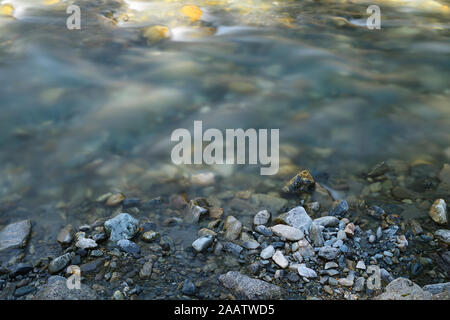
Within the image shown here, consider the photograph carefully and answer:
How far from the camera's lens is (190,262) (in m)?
2.89

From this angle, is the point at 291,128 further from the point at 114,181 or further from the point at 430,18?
the point at 430,18

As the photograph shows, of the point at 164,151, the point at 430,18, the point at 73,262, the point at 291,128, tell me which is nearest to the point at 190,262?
the point at 73,262

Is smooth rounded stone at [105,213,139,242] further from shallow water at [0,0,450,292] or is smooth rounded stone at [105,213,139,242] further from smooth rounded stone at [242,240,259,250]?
smooth rounded stone at [242,240,259,250]

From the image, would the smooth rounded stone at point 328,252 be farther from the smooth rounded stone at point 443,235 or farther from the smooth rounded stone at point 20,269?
the smooth rounded stone at point 20,269

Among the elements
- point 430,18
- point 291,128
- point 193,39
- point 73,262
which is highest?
point 430,18

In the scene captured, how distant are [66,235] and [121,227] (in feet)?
1.46

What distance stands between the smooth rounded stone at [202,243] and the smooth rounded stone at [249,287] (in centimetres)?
32

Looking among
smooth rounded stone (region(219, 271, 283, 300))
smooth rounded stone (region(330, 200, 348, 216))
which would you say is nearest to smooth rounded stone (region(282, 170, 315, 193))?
smooth rounded stone (region(330, 200, 348, 216))

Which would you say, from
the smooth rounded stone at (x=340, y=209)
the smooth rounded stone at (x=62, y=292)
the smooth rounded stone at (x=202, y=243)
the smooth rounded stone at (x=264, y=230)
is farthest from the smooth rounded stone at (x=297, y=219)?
the smooth rounded stone at (x=62, y=292)

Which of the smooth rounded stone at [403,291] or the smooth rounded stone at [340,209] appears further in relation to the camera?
the smooth rounded stone at [340,209]

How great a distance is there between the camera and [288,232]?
3.09m

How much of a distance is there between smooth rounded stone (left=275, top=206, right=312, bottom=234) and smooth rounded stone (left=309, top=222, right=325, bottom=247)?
4 cm

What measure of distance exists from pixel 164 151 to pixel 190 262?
1.62m

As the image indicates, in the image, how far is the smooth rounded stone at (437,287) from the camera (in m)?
2.59
